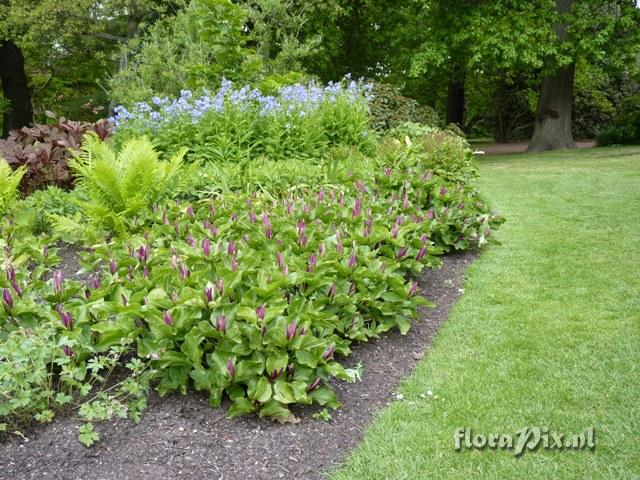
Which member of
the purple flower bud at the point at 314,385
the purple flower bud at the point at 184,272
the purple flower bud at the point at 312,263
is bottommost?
the purple flower bud at the point at 314,385

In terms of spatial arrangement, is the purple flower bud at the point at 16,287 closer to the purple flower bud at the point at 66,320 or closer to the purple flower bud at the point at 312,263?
the purple flower bud at the point at 66,320

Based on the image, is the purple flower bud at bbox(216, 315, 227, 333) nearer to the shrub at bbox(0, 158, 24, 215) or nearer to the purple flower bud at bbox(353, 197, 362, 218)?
the purple flower bud at bbox(353, 197, 362, 218)

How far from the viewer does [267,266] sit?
10.4 ft

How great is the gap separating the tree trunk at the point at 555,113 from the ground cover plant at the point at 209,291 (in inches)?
501

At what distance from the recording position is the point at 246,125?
7133 mm

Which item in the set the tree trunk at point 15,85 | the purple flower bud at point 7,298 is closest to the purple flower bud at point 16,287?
the purple flower bud at point 7,298

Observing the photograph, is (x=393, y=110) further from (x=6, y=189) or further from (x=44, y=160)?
(x=6, y=189)

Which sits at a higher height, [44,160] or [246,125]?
[246,125]

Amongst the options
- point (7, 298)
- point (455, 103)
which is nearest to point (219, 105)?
point (7, 298)

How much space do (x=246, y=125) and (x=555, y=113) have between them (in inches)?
492

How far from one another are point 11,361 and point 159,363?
1.88 feet

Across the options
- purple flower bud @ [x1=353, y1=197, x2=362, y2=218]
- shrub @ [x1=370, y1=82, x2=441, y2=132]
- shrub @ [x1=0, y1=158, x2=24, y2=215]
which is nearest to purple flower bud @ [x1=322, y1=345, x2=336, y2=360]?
purple flower bud @ [x1=353, y1=197, x2=362, y2=218]

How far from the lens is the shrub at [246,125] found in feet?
22.7

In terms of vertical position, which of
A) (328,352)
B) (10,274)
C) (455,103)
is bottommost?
(328,352)
